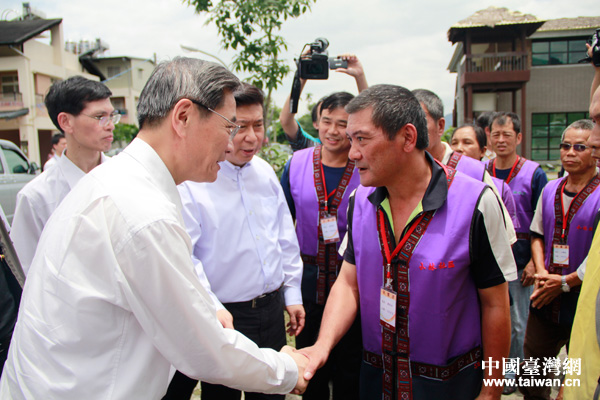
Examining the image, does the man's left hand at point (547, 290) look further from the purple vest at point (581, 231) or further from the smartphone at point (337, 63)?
the smartphone at point (337, 63)

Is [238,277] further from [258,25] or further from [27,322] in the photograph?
[258,25]

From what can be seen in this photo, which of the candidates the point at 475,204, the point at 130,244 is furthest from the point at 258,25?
the point at 130,244

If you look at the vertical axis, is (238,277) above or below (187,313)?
below

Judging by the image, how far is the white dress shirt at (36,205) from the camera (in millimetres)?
2621

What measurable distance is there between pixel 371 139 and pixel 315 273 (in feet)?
4.49

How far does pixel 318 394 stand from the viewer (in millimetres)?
3092

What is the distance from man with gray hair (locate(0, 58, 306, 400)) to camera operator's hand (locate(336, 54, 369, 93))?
2.26 metres

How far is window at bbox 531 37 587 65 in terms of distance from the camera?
21.7 meters

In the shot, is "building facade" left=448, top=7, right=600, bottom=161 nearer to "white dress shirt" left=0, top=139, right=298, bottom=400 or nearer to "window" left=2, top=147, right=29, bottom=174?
"window" left=2, top=147, right=29, bottom=174

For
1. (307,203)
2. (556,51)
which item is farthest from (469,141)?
(556,51)

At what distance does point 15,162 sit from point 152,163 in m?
8.08

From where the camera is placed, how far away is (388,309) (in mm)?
1938

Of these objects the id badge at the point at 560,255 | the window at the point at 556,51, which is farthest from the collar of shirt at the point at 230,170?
the window at the point at 556,51

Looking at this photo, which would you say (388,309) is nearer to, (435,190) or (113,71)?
(435,190)
